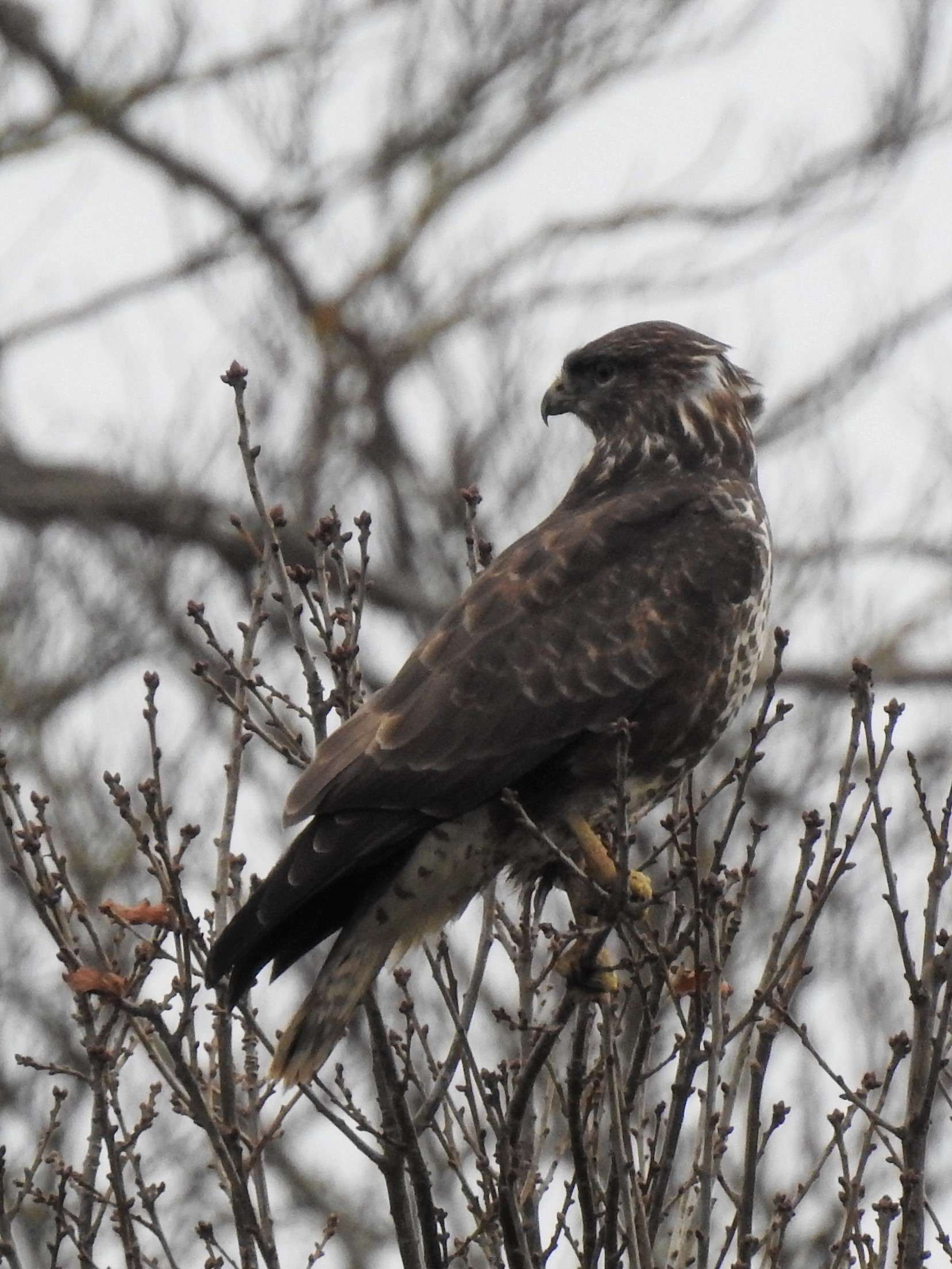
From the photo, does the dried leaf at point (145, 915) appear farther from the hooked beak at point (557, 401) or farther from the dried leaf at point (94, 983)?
the hooked beak at point (557, 401)

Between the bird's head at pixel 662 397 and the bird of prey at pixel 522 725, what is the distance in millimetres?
129

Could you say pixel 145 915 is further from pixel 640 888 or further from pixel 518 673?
pixel 518 673

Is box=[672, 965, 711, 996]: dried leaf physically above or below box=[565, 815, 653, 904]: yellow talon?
below

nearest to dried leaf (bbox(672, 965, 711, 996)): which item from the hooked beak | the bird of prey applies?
the bird of prey

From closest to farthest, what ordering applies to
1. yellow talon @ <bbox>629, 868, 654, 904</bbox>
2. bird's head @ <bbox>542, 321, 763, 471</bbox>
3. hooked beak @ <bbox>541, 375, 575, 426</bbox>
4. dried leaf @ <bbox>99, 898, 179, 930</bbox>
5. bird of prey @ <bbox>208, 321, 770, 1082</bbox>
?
dried leaf @ <bbox>99, 898, 179, 930</bbox> < bird of prey @ <bbox>208, 321, 770, 1082</bbox> < yellow talon @ <bbox>629, 868, 654, 904</bbox> < bird's head @ <bbox>542, 321, 763, 471</bbox> < hooked beak @ <bbox>541, 375, 575, 426</bbox>

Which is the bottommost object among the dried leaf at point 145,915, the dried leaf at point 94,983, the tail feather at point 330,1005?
the dried leaf at point 94,983

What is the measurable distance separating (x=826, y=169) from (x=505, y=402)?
3.15 m

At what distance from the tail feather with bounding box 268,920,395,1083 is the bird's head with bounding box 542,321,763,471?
1668 millimetres

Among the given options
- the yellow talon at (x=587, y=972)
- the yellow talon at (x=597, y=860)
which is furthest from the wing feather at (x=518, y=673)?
the yellow talon at (x=587, y=972)

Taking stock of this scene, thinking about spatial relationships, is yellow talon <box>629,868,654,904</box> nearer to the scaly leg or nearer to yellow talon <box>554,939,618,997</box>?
the scaly leg

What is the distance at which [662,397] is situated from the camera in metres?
5.80

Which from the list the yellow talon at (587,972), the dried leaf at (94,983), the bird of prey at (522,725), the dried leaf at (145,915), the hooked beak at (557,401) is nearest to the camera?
the dried leaf at (94,983)

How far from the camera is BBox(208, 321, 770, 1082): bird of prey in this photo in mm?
4605

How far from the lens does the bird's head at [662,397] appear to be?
575 centimetres
